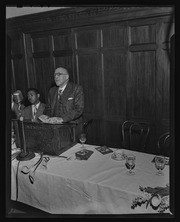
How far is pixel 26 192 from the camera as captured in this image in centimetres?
123

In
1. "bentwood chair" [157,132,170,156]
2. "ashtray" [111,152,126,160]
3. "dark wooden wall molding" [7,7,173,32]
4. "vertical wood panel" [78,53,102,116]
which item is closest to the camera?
"ashtray" [111,152,126,160]

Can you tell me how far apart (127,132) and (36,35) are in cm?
124

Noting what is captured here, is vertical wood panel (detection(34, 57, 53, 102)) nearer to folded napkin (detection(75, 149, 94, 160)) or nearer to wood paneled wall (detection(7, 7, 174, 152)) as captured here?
wood paneled wall (detection(7, 7, 174, 152))

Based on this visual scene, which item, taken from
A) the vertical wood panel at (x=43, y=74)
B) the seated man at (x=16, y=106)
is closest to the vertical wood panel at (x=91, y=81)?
the vertical wood panel at (x=43, y=74)

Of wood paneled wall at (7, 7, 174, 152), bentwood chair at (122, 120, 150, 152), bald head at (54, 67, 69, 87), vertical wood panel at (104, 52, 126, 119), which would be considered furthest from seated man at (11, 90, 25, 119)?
bentwood chair at (122, 120, 150, 152)

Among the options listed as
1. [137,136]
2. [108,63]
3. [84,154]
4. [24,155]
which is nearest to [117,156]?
[84,154]

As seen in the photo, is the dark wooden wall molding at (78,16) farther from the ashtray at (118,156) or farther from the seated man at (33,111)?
the ashtray at (118,156)

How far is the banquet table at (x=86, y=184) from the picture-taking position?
0.99 metres

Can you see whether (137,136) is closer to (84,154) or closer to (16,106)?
(84,154)

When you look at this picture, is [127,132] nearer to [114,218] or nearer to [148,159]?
[148,159]

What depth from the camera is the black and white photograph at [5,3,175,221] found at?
973 mm

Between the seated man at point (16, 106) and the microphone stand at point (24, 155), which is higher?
the seated man at point (16, 106)

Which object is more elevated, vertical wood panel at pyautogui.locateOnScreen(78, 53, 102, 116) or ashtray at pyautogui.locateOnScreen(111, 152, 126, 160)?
vertical wood panel at pyautogui.locateOnScreen(78, 53, 102, 116)

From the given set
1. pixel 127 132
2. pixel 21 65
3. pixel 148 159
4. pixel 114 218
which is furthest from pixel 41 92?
pixel 114 218
